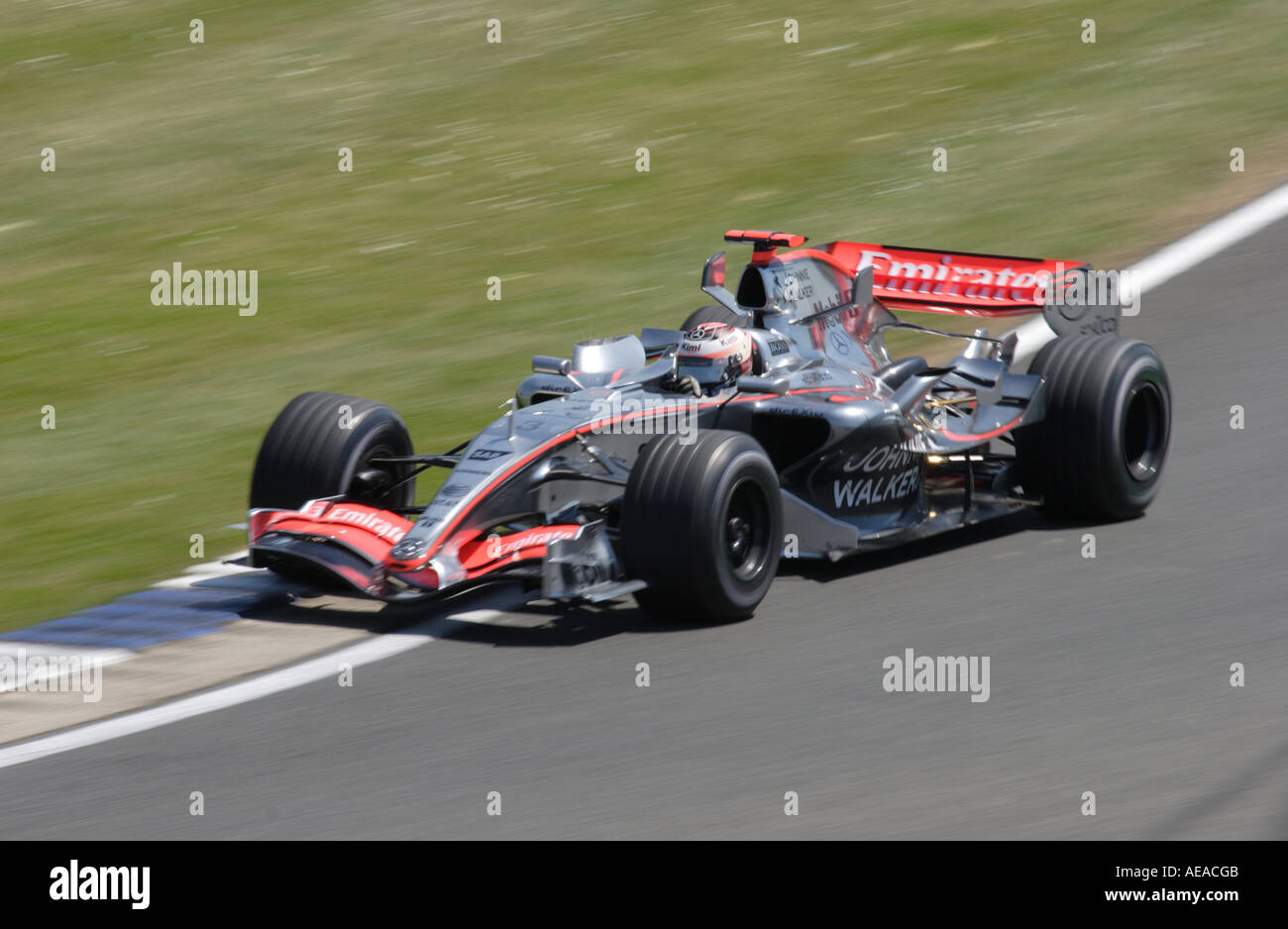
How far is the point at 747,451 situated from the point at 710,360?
37.0 inches

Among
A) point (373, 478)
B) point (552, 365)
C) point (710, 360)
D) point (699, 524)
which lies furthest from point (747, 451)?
point (373, 478)

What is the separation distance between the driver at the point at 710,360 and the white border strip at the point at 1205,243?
16.5ft

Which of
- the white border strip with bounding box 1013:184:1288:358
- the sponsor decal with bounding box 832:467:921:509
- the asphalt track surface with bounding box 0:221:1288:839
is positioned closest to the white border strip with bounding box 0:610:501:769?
the asphalt track surface with bounding box 0:221:1288:839

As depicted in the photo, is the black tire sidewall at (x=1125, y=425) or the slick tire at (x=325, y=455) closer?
the slick tire at (x=325, y=455)

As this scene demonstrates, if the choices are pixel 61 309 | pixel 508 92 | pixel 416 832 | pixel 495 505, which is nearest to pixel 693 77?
pixel 508 92

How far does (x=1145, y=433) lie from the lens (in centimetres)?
915

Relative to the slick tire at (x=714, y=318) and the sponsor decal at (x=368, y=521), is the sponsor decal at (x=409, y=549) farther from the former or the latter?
the slick tire at (x=714, y=318)

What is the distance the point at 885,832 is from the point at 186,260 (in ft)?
38.0

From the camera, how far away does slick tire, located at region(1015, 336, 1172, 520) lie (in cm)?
870

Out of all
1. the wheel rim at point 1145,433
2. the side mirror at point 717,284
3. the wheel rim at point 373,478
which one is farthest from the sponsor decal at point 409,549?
the wheel rim at point 1145,433

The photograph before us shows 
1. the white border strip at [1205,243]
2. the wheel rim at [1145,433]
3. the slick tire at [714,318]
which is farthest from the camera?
the white border strip at [1205,243]

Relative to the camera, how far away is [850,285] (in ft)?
29.8

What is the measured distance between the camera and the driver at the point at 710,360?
8297 millimetres

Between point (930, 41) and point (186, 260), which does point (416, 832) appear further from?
point (930, 41)
